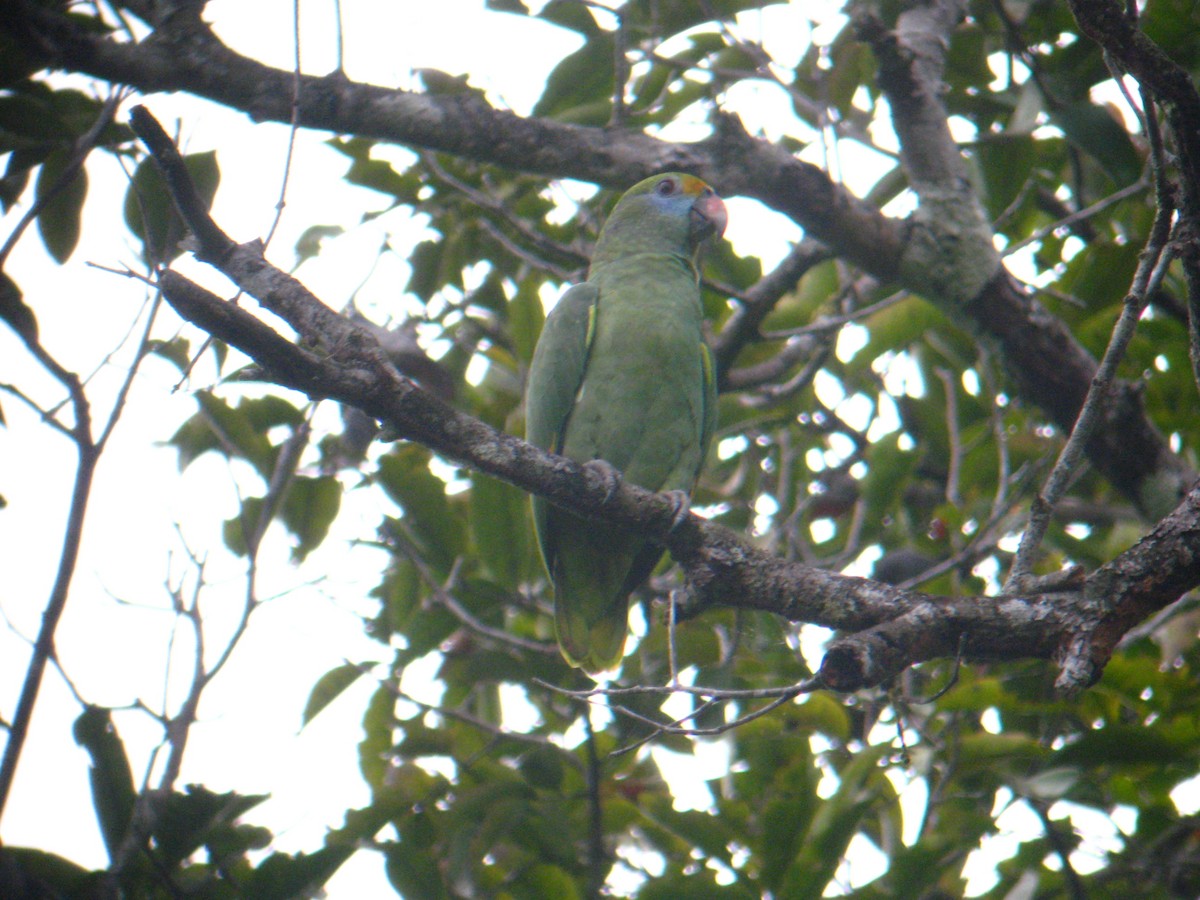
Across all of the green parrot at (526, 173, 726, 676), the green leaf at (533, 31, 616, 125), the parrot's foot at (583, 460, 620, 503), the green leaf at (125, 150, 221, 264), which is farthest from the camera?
the green leaf at (533, 31, 616, 125)

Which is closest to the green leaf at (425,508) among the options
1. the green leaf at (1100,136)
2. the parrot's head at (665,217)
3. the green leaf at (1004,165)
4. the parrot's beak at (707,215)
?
the parrot's head at (665,217)

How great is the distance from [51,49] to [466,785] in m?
2.57

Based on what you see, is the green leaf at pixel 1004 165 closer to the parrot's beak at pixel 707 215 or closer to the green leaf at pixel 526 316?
the parrot's beak at pixel 707 215

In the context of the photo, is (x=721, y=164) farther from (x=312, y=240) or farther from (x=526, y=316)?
(x=312, y=240)

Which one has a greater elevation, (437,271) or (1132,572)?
(437,271)

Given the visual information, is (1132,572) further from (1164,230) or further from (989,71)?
(989,71)

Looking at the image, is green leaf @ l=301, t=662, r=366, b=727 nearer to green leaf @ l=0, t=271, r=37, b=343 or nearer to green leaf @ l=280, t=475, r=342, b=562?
green leaf @ l=280, t=475, r=342, b=562

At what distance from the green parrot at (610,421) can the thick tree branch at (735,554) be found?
0.94m

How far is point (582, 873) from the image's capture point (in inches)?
128

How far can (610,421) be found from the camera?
3506 millimetres

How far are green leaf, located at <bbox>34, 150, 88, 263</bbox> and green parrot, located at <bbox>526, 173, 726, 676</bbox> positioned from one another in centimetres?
158

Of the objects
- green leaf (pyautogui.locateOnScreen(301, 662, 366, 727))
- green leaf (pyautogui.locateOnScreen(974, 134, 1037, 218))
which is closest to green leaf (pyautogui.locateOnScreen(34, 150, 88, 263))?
green leaf (pyautogui.locateOnScreen(301, 662, 366, 727))

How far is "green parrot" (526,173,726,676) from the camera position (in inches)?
138

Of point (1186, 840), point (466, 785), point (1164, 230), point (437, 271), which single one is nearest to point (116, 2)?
point (437, 271)
